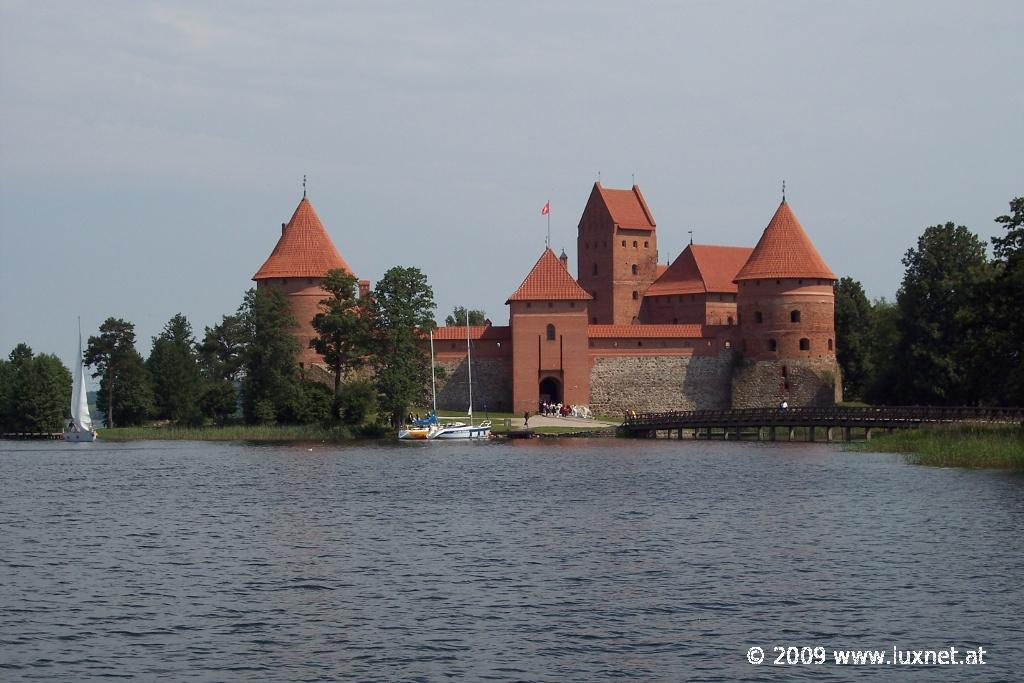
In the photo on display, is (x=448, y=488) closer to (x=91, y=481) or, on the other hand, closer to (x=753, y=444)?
(x=91, y=481)

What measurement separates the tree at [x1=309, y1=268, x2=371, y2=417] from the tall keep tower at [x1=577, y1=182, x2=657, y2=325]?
20372 millimetres

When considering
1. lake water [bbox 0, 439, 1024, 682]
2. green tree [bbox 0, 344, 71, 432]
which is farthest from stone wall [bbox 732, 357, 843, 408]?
green tree [bbox 0, 344, 71, 432]

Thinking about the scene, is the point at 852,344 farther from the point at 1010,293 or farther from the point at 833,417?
the point at 1010,293

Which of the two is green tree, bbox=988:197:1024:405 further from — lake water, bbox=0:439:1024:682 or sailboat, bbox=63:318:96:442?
sailboat, bbox=63:318:96:442

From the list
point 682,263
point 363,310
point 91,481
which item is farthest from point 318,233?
point 91,481

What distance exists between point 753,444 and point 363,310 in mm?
15447

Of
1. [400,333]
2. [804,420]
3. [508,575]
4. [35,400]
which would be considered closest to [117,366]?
[35,400]

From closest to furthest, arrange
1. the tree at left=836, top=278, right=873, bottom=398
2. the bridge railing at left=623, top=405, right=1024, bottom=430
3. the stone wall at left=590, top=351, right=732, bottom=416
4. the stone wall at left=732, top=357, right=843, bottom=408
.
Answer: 1. the bridge railing at left=623, top=405, right=1024, bottom=430
2. the stone wall at left=732, top=357, right=843, bottom=408
3. the stone wall at left=590, top=351, right=732, bottom=416
4. the tree at left=836, top=278, right=873, bottom=398

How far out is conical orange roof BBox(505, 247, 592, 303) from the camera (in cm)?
5981

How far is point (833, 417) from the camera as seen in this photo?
4878cm

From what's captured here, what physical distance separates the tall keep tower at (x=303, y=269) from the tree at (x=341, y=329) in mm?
3819

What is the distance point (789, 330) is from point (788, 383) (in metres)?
2.26

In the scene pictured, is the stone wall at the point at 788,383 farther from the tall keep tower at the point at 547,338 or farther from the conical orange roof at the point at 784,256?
the tall keep tower at the point at 547,338

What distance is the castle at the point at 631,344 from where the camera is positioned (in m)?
59.9
